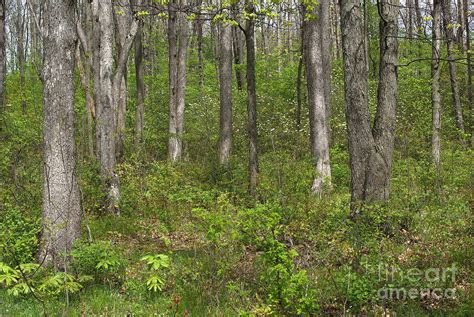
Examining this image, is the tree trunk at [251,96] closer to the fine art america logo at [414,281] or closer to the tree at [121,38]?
the tree at [121,38]

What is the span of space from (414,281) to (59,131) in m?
5.35

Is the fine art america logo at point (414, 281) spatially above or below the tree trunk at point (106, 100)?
below

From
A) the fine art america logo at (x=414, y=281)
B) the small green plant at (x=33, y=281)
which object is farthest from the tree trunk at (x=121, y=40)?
the fine art america logo at (x=414, y=281)

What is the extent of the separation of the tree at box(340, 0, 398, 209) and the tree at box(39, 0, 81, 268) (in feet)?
15.4

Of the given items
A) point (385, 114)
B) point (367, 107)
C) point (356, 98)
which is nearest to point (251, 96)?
point (356, 98)

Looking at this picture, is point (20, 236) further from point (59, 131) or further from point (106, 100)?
point (106, 100)

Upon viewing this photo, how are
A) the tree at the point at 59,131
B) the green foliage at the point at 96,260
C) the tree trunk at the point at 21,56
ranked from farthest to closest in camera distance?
the tree trunk at the point at 21,56 → the tree at the point at 59,131 → the green foliage at the point at 96,260

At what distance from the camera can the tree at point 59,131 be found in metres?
6.74

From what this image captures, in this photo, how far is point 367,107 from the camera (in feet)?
26.3

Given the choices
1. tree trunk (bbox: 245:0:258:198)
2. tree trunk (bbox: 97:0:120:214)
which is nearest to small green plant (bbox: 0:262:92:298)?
tree trunk (bbox: 97:0:120:214)

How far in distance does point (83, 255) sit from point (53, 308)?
2.95ft

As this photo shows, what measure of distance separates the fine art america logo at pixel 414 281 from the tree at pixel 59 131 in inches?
177

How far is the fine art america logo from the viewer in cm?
536

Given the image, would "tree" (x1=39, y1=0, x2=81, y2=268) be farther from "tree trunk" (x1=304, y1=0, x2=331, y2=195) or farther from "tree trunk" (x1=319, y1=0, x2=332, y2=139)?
"tree trunk" (x1=319, y1=0, x2=332, y2=139)
